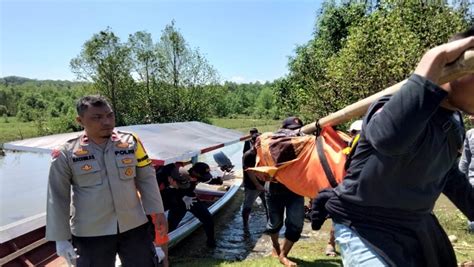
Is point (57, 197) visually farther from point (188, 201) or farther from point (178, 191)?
point (188, 201)

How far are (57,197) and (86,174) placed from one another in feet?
0.90

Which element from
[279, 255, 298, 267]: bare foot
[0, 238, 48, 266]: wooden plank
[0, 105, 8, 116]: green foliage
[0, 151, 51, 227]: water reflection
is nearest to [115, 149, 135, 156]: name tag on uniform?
[279, 255, 298, 267]: bare foot

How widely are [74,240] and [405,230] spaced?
9.09 feet

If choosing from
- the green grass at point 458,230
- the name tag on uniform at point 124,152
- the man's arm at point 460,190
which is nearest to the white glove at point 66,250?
the name tag on uniform at point 124,152

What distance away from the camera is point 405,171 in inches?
58.5

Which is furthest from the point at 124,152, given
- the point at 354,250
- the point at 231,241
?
the point at 231,241

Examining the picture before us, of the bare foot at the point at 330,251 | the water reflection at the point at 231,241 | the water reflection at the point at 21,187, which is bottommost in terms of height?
the water reflection at the point at 21,187

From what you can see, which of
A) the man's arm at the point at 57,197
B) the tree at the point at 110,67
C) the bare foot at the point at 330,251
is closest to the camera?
the man's arm at the point at 57,197

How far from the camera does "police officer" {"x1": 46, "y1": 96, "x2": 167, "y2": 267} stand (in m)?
3.34

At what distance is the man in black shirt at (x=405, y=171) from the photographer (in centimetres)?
131

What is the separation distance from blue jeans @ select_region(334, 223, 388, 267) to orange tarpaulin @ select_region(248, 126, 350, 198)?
2.17 feet

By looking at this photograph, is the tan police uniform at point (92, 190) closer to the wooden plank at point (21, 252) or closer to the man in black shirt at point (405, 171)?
the man in black shirt at point (405, 171)

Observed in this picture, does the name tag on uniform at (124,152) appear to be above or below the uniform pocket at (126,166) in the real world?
above

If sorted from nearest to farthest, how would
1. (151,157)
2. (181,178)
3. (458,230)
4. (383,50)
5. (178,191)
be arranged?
(151,157) → (181,178) → (178,191) → (458,230) → (383,50)
